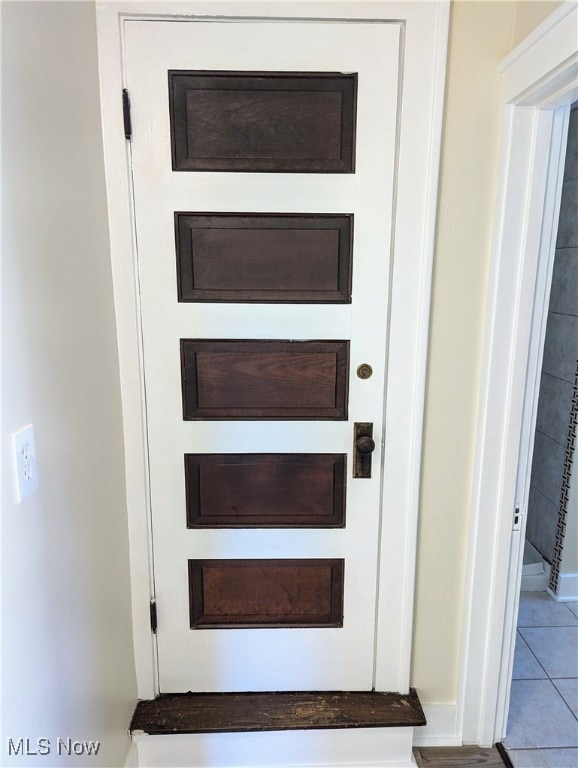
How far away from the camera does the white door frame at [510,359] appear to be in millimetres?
1253

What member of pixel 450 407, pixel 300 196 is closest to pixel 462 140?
→ pixel 300 196

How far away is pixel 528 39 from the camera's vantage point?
1146 millimetres

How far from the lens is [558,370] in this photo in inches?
98.0

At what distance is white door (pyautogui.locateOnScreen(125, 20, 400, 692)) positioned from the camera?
Answer: 1290 mm

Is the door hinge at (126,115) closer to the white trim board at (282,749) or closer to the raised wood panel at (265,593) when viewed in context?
the raised wood panel at (265,593)

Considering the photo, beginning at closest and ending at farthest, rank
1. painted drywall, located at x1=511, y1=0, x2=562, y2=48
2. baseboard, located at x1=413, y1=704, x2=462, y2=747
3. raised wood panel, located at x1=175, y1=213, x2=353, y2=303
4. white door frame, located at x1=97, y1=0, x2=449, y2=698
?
1. painted drywall, located at x1=511, y1=0, x2=562, y2=48
2. white door frame, located at x1=97, y1=0, x2=449, y2=698
3. raised wood panel, located at x1=175, y1=213, x2=353, y2=303
4. baseboard, located at x1=413, y1=704, x2=462, y2=747

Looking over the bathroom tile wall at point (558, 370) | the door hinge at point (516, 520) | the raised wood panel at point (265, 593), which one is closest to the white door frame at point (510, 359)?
the door hinge at point (516, 520)

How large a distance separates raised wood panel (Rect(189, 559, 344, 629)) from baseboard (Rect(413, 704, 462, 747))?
0.43 metres

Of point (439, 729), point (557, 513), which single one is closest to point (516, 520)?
point (439, 729)

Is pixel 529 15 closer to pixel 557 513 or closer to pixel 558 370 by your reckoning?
pixel 558 370

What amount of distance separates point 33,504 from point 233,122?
1.03 metres

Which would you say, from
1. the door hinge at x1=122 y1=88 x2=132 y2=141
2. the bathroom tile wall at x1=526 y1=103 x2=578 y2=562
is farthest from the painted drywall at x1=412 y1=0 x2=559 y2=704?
the bathroom tile wall at x1=526 y1=103 x2=578 y2=562

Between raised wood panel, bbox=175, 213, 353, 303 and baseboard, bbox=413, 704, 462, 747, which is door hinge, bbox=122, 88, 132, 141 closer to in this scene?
raised wood panel, bbox=175, 213, 353, 303

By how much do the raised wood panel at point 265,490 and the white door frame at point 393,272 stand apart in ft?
0.49
